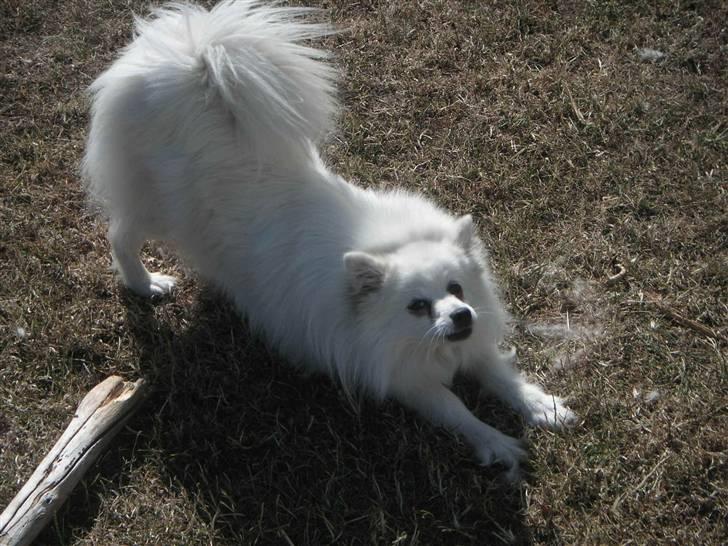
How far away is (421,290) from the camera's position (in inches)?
128

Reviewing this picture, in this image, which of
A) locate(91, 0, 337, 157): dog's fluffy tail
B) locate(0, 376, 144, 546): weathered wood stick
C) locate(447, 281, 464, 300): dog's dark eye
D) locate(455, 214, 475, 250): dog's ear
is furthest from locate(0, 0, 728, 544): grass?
locate(91, 0, 337, 157): dog's fluffy tail

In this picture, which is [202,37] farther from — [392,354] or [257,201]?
[392,354]

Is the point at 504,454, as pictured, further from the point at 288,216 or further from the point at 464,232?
the point at 288,216

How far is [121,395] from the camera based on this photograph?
3619 mm

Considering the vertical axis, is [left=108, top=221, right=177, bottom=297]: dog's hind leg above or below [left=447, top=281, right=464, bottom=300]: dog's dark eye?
below

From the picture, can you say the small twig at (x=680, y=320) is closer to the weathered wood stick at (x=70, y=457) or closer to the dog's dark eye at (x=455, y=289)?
the dog's dark eye at (x=455, y=289)

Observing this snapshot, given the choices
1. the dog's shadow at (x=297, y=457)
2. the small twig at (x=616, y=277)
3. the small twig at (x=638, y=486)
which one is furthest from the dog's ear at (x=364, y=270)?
the small twig at (x=616, y=277)

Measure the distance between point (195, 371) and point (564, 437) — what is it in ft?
5.45

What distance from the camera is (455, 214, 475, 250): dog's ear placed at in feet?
11.3

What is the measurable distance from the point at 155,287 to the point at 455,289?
170cm

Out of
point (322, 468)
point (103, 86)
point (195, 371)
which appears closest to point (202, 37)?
point (103, 86)

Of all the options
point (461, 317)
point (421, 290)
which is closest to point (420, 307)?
point (421, 290)

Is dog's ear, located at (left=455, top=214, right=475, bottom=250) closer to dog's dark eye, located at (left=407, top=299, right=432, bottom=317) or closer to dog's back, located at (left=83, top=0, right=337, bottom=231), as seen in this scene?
dog's dark eye, located at (left=407, top=299, right=432, bottom=317)

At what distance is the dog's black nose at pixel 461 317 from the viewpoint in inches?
124
